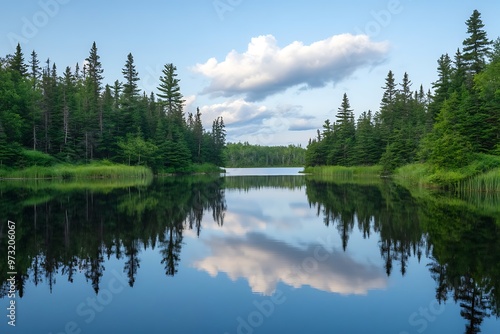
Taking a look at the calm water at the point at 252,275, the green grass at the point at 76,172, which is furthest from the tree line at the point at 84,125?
the calm water at the point at 252,275

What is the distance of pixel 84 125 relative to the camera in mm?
69750

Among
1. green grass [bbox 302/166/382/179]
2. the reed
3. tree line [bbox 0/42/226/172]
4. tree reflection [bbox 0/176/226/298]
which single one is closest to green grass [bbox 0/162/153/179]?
tree line [bbox 0/42/226/172]

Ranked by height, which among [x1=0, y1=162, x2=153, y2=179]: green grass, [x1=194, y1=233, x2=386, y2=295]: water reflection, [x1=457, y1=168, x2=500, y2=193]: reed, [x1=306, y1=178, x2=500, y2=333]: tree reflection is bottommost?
[x1=194, y1=233, x2=386, y2=295]: water reflection

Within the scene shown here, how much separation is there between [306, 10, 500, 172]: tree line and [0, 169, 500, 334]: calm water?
2194 cm

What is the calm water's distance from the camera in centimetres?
715

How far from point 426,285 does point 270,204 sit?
1877 cm

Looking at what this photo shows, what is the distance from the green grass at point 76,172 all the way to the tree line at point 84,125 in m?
2.11

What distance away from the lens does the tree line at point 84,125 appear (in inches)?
2375

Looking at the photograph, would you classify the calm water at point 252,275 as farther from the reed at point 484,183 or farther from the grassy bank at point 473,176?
the grassy bank at point 473,176

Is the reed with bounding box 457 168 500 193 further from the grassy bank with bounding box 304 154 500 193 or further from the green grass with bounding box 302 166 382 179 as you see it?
the green grass with bounding box 302 166 382 179

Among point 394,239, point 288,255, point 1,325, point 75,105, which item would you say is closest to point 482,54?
point 394,239

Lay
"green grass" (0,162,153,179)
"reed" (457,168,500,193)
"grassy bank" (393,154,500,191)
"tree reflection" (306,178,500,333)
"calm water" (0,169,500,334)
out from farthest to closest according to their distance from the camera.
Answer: "green grass" (0,162,153,179)
"grassy bank" (393,154,500,191)
"reed" (457,168,500,193)
"tree reflection" (306,178,500,333)
"calm water" (0,169,500,334)

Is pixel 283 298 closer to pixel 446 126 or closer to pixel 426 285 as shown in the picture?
pixel 426 285

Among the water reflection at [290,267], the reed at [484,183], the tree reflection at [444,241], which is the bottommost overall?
the water reflection at [290,267]
